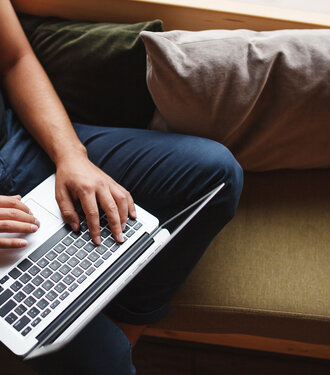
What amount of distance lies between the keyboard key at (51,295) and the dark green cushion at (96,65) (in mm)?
492

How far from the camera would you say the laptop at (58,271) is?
79 centimetres

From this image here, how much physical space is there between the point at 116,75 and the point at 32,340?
0.63m

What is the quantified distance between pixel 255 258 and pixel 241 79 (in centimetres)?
45

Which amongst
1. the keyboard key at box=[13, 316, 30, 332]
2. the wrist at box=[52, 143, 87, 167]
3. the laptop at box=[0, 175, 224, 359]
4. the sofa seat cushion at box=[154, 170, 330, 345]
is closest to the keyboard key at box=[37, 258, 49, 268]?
the laptop at box=[0, 175, 224, 359]

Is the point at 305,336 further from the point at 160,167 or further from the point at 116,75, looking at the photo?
the point at 116,75

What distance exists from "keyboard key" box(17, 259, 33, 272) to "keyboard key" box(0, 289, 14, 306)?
0.05 metres

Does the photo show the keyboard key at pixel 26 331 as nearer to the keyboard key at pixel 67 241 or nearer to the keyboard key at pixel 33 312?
the keyboard key at pixel 33 312

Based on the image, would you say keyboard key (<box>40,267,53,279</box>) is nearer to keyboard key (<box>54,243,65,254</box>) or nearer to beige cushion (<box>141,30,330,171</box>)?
keyboard key (<box>54,243,65,254</box>)

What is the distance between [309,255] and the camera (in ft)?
3.47

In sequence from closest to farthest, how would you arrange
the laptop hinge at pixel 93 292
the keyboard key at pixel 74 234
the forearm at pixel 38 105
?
the laptop hinge at pixel 93 292 → the keyboard key at pixel 74 234 → the forearm at pixel 38 105

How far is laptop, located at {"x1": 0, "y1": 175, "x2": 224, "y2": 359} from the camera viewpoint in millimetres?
789

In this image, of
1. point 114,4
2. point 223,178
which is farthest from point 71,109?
point 223,178

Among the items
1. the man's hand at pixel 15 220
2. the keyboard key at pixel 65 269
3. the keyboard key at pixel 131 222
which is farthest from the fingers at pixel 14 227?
the keyboard key at pixel 131 222

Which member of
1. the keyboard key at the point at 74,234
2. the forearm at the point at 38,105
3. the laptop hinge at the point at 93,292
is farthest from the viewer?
the forearm at the point at 38,105
